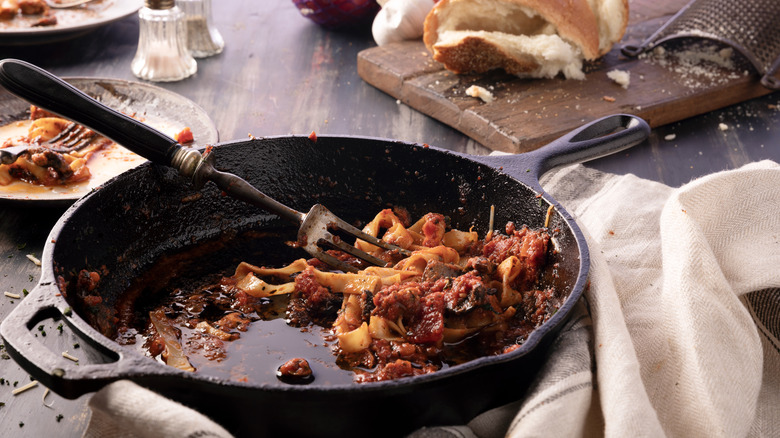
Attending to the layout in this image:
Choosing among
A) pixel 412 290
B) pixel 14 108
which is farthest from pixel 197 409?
pixel 14 108

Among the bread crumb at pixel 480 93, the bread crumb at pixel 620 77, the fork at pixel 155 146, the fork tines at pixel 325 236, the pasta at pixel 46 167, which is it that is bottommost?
the pasta at pixel 46 167

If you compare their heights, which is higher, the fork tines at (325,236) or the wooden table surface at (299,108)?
the fork tines at (325,236)

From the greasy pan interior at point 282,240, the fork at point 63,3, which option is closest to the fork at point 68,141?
the greasy pan interior at point 282,240

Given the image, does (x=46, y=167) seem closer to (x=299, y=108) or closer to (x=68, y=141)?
(x=68, y=141)

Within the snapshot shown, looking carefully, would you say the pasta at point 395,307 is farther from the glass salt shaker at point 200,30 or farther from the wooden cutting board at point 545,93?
the glass salt shaker at point 200,30

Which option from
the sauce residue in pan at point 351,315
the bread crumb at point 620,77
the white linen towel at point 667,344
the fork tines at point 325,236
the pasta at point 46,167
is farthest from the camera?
the bread crumb at point 620,77

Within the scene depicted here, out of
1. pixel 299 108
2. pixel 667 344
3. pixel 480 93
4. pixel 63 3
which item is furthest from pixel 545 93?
pixel 63 3

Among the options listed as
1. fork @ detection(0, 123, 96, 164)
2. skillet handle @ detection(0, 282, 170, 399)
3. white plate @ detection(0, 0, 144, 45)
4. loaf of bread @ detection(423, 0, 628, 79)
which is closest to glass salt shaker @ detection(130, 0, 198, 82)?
white plate @ detection(0, 0, 144, 45)
